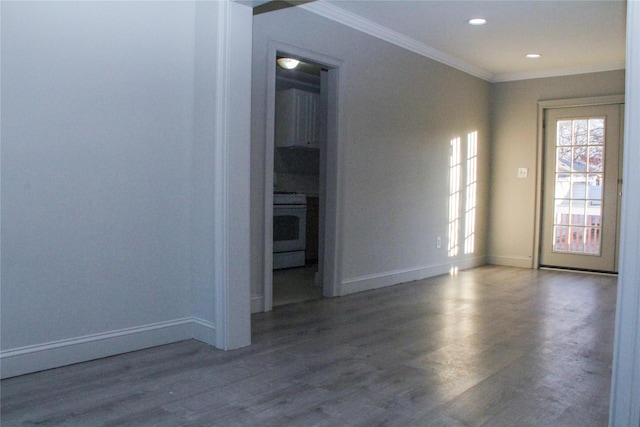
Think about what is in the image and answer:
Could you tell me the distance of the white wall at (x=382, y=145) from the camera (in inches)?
156

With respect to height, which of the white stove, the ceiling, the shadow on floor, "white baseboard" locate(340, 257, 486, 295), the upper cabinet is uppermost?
the ceiling

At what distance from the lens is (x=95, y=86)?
277 centimetres

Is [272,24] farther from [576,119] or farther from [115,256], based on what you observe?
[576,119]

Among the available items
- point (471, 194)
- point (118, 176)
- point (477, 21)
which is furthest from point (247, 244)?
point (471, 194)

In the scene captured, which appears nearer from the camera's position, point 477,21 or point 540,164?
point 477,21

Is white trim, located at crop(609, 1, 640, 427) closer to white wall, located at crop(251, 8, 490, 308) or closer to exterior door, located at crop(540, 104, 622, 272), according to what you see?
white wall, located at crop(251, 8, 490, 308)

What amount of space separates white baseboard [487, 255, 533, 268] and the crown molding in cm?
234

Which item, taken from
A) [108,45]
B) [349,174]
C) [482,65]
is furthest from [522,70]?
[108,45]

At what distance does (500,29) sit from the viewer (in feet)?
15.9

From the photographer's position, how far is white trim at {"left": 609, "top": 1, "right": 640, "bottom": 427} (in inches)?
68.9

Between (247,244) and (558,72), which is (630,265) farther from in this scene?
(558,72)

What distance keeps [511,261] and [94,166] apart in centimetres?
547

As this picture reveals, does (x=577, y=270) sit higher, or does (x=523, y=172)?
(x=523, y=172)

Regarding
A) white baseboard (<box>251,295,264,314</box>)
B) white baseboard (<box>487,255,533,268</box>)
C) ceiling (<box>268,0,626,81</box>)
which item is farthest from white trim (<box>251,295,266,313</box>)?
white baseboard (<box>487,255,533,268</box>)
